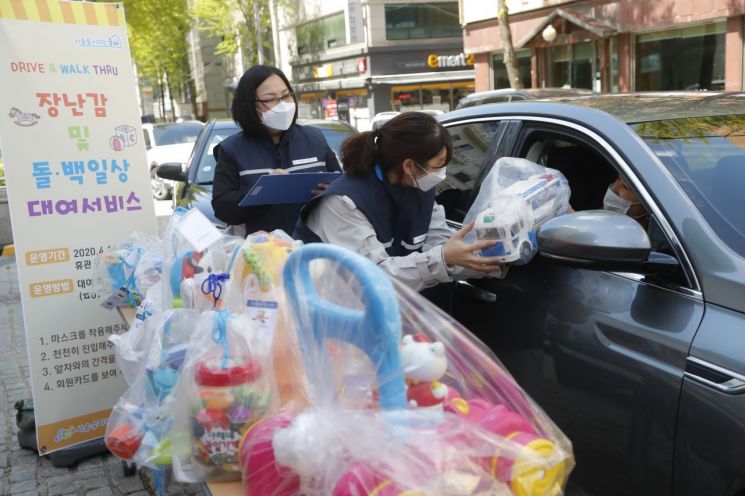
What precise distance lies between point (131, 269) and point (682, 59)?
17.8 metres

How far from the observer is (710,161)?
2.32 metres

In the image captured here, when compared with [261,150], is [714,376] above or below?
below

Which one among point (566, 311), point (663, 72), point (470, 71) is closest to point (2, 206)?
point (566, 311)

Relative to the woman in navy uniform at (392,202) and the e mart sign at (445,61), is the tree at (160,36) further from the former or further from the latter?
the woman in navy uniform at (392,202)

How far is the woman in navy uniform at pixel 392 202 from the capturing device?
244cm

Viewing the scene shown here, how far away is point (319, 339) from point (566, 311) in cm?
99

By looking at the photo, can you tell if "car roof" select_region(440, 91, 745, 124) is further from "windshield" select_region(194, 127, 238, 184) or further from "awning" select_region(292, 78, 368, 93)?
"awning" select_region(292, 78, 368, 93)

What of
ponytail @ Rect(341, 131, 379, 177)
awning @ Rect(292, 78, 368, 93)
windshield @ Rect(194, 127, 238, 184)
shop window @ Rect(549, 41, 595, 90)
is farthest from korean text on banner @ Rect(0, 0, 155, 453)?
awning @ Rect(292, 78, 368, 93)

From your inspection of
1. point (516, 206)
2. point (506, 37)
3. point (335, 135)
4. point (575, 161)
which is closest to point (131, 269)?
point (516, 206)

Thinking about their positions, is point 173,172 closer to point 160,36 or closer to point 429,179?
point 429,179

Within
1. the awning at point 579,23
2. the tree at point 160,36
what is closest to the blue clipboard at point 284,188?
the awning at point 579,23

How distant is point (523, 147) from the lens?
9.21ft

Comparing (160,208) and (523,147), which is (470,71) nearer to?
(160,208)

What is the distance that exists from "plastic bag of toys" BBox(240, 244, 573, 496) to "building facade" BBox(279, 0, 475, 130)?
1174 inches
